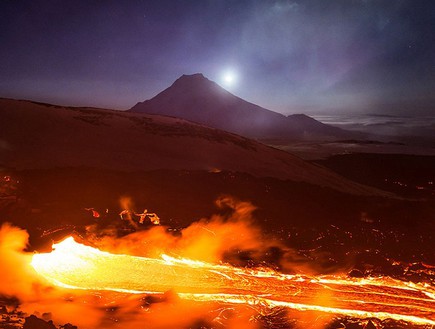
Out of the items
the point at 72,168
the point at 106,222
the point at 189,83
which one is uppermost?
the point at 189,83

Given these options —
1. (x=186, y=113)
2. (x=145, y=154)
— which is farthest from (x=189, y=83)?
(x=145, y=154)

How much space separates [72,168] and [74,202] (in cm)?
163

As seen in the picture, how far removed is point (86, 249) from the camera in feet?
24.3

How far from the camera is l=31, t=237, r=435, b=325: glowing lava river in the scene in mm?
5797

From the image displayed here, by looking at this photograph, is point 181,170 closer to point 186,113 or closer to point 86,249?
point 86,249

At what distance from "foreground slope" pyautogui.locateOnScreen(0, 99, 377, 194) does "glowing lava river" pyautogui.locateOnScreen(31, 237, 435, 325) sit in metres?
3.60

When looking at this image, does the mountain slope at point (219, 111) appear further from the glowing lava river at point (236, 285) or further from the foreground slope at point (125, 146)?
the glowing lava river at point (236, 285)

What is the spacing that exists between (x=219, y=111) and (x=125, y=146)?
96968 mm

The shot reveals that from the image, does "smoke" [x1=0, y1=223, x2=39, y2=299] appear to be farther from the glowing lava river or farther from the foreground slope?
the foreground slope

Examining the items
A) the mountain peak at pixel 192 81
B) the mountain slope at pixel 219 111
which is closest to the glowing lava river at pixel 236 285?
the mountain slope at pixel 219 111

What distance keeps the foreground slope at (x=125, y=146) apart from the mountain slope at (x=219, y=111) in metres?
84.7

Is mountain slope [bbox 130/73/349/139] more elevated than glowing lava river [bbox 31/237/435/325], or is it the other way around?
mountain slope [bbox 130/73/349/139]

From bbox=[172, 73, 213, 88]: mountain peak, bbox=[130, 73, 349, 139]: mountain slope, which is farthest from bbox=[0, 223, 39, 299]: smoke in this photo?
bbox=[172, 73, 213, 88]: mountain peak

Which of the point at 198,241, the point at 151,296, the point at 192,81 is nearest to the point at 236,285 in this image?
the point at 151,296
